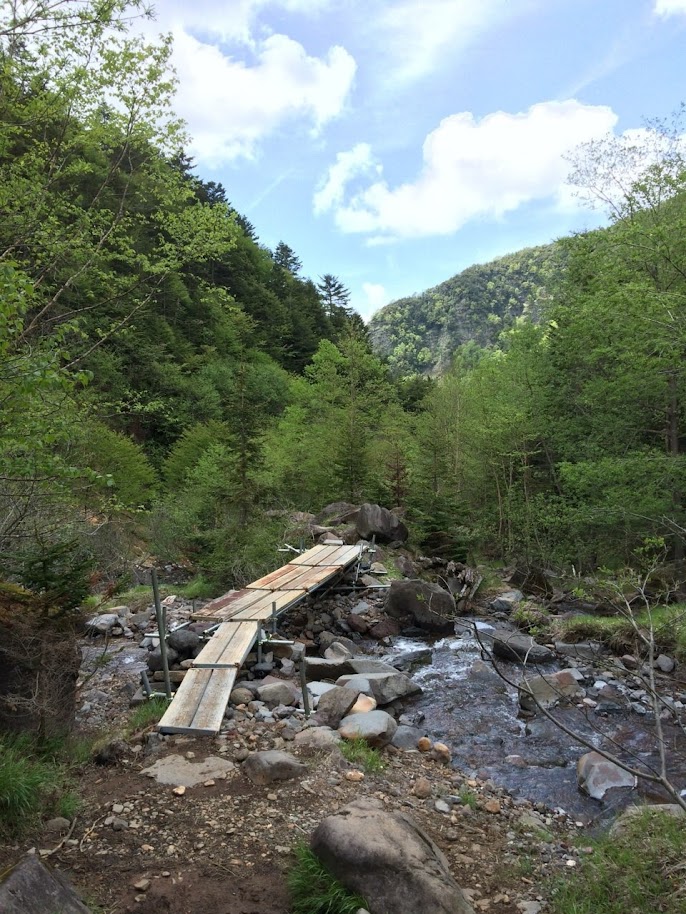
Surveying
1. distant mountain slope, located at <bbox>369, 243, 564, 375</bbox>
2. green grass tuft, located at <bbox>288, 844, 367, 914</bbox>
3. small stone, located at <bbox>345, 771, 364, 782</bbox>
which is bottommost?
small stone, located at <bbox>345, 771, 364, 782</bbox>

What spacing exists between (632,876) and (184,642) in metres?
5.20

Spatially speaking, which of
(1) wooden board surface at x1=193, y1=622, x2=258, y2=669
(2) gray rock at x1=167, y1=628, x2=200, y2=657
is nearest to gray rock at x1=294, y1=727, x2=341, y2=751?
(1) wooden board surface at x1=193, y1=622, x2=258, y2=669

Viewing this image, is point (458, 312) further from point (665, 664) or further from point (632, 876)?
point (632, 876)

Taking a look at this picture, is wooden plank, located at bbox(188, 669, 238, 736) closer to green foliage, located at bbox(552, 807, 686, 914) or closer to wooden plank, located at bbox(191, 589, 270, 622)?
wooden plank, located at bbox(191, 589, 270, 622)

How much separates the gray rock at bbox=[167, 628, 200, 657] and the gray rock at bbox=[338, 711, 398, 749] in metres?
2.17

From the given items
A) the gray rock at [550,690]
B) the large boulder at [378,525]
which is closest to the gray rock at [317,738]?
the gray rock at [550,690]

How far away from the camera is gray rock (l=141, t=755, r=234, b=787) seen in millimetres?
4535

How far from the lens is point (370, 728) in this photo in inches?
229

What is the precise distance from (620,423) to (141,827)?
13.9 m

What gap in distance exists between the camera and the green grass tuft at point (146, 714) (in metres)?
5.55

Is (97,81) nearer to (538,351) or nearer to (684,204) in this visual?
(684,204)

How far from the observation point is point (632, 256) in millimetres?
12164

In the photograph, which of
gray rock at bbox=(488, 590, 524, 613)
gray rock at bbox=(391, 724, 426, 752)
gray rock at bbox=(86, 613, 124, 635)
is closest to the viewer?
gray rock at bbox=(391, 724, 426, 752)

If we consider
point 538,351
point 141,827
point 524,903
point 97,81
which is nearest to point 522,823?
point 524,903
